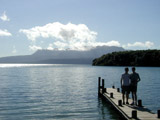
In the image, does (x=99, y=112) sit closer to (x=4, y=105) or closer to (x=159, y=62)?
(x=4, y=105)

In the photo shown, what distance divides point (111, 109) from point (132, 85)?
505 centimetres

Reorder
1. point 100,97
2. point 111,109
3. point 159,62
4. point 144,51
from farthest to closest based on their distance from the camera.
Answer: point 144,51 → point 159,62 → point 100,97 → point 111,109

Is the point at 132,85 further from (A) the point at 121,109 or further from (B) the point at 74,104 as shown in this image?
(B) the point at 74,104

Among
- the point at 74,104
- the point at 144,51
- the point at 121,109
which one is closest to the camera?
the point at 121,109

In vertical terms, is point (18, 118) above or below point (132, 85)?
below

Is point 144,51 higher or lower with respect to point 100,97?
higher

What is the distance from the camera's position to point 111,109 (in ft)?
76.5

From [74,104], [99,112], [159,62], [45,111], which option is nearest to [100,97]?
[74,104]

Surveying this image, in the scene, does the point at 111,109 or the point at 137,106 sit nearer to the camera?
the point at 137,106

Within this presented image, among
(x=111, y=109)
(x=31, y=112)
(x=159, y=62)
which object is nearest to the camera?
(x=31, y=112)

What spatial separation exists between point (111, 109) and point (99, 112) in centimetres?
203

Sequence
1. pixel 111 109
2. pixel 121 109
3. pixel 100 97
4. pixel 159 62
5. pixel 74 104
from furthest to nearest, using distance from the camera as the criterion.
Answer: pixel 159 62
pixel 100 97
pixel 74 104
pixel 111 109
pixel 121 109

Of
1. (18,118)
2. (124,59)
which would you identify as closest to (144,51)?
(124,59)

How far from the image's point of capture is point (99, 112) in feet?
71.4
